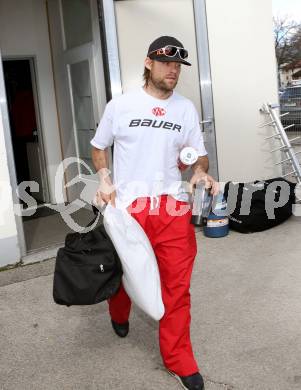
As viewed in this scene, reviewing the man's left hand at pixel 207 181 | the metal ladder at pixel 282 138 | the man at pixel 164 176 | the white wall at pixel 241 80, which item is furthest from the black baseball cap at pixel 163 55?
the metal ladder at pixel 282 138

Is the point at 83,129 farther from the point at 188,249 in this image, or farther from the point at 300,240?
the point at 188,249

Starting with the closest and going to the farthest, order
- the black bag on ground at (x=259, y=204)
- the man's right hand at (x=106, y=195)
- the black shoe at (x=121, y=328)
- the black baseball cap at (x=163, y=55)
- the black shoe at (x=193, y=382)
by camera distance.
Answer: the black shoe at (x=193, y=382) < the black baseball cap at (x=163, y=55) < the man's right hand at (x=106, y=195) < the black shoe at (x=121, y=328) < the black bag on ground at (x=259, y=204)

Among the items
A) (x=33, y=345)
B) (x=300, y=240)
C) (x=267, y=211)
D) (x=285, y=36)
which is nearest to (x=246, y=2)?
(x=267, y=211)

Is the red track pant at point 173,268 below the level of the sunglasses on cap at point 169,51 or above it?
below

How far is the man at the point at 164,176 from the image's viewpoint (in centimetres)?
267

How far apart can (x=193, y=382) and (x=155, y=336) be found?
27.9 inches

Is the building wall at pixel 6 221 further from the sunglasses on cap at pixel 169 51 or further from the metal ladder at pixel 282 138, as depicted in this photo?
the metal ladder at pixel 282 138

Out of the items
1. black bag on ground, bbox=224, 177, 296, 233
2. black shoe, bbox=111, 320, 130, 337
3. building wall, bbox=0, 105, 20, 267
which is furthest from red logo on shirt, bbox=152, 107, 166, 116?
black bag on ground, bbox=224, 177, 296, 233

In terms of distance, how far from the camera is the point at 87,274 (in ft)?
8.84

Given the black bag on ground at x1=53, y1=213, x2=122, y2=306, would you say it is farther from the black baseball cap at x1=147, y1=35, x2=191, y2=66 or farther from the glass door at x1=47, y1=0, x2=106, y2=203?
the glass door at x1=47, y1=0, x2=106, y2=203

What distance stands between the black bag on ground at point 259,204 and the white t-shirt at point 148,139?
105 inches

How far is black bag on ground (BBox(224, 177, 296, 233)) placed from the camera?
17.8 feet

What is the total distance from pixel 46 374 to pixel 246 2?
15.5 ft

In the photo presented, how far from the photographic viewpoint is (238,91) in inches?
238
